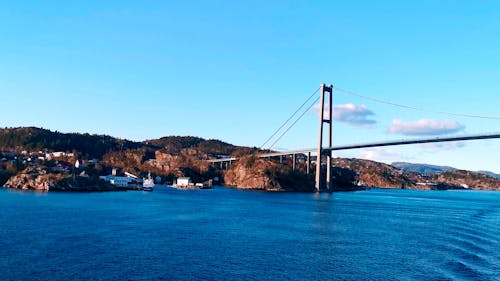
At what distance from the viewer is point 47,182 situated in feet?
196

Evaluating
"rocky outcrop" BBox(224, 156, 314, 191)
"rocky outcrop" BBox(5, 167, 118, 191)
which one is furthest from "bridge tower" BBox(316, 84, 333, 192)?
"rocky outcrop" BBox(5, 167, 118, 191)

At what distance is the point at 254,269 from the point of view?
58.0 ft

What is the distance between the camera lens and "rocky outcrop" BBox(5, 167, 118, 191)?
5997 cm

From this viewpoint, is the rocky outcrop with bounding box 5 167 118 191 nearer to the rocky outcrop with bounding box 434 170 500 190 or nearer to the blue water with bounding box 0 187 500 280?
the blue water with bounding box 0 187 500 280

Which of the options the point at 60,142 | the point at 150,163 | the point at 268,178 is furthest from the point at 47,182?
the point at 60,142

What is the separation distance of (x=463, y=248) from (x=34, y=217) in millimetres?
26442

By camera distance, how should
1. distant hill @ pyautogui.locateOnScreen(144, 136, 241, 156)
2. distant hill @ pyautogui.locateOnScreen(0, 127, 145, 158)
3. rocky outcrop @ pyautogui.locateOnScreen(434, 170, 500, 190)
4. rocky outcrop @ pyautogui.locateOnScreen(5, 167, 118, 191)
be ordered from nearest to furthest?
rocky outcrop @ pyautogui.locateOnScreen(5, 167, 118, 191) < distant hill @ pyautogui.locateOnScreen(0, 127, 145, 158) < distant hill @ pyautogui.locateOnScreen(144, 136, 241, 156) < rocky outcrop @ pyautogui.locateOnScreen(434, 170, 500, 190)

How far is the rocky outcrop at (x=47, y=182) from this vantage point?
5997 cm

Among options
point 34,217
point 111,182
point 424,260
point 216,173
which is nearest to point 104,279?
point 424,260

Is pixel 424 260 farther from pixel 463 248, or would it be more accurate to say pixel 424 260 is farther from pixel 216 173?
pixel 216 173

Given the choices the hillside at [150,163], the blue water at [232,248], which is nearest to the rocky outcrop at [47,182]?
the hillside at [150,163]

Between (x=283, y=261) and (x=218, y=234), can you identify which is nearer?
(x=283, y=261)

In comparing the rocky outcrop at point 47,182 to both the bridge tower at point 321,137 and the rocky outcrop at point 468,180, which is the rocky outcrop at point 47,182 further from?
the rocky outcrop at point 468,180

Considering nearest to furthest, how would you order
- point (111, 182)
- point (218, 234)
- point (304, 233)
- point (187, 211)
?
point (218, 234)
point (304, 233)
point (187, 211)
point (111, 182)
